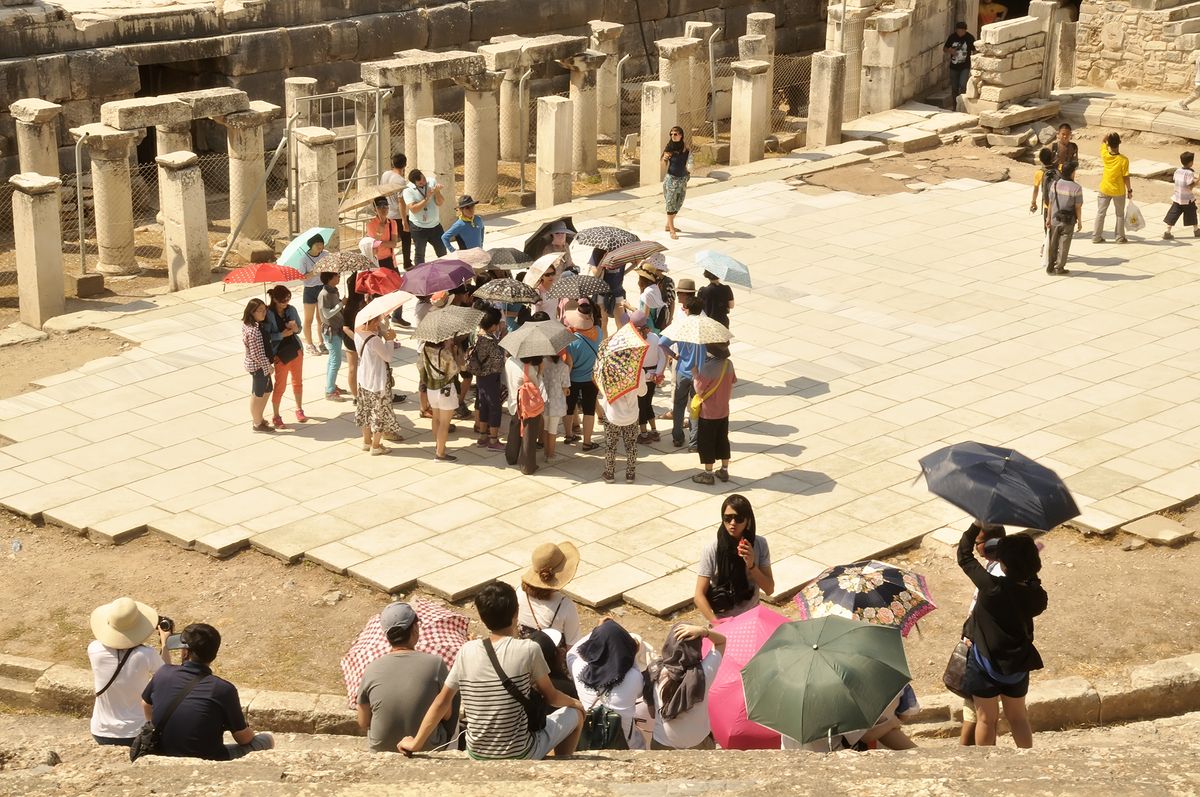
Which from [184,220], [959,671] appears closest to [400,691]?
[959,671]

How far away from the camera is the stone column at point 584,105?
78.4 feet

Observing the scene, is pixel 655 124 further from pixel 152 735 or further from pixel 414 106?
pixel 152 735

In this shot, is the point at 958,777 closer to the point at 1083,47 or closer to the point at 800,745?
the point at 800,745

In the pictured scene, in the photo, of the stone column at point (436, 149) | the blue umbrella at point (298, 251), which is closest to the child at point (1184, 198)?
the stone column at point (436, 149)

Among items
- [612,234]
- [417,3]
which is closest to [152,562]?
[612,234]

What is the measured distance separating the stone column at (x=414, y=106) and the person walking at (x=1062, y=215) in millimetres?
8469

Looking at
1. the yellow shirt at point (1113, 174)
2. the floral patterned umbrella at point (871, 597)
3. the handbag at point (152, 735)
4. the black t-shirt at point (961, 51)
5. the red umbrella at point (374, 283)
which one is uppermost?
the black t-shirt at point (961, 51)

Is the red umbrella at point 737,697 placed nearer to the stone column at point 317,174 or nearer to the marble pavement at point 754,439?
the marble pavement at point 754,439

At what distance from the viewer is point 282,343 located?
13891 millimetres

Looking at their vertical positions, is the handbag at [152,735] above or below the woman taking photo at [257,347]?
below

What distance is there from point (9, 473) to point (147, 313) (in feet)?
13.9

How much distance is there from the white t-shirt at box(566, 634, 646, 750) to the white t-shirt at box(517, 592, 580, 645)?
46 cm

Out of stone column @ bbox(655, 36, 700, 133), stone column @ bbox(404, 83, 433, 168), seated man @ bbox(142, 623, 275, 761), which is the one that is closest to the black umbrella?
seated man @ bbox(142, 623, 275, 761)

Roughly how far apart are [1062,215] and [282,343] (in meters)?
9.01
